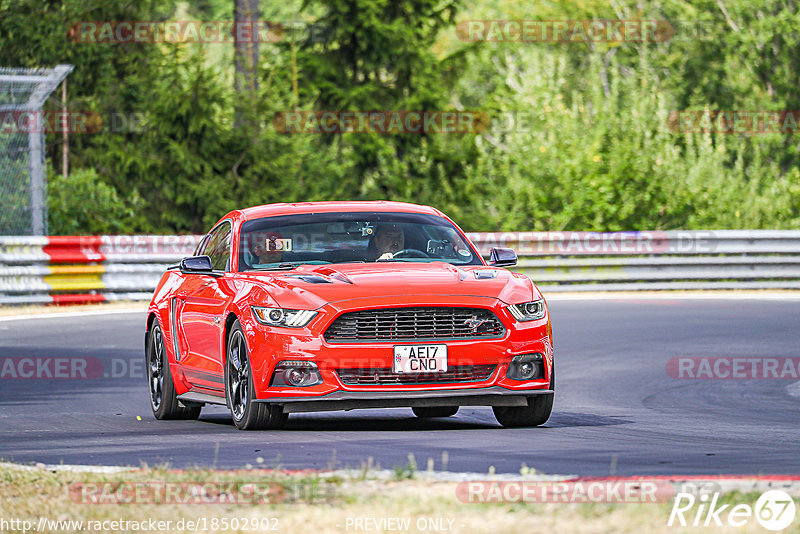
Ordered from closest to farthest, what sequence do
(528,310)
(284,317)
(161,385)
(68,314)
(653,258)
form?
(284,317)
(528,310)
(161,385)
(68,314)
(653,258)

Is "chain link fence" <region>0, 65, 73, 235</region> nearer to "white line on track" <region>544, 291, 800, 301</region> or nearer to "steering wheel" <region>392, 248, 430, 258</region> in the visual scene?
"white line on track" <region>544, 291, 800, 301</region>

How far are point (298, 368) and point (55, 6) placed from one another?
30.9m

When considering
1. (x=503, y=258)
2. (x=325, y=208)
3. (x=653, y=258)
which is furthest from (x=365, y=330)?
(x=653, y=258)

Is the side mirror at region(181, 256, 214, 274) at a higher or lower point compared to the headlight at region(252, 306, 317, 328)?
higher

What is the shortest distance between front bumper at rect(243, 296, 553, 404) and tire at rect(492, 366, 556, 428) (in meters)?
0.39

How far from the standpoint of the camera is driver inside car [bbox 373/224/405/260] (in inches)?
428

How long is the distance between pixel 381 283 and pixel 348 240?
4.01 ft

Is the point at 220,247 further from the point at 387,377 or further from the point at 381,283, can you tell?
the point at 387,377

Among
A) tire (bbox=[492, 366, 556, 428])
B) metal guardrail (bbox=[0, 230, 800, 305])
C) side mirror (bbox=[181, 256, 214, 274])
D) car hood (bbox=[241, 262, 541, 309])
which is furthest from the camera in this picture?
metal guardrail (bbox=[0, 230, 800, 305])

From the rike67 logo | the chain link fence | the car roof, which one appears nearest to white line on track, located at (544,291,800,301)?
the chain link fence

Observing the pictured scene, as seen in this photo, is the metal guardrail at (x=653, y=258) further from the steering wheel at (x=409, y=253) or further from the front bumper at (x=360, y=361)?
the front bumper at (x=360, y=361)

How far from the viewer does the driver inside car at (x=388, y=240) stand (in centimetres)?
1088

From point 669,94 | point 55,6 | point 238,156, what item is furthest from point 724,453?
point 669,94

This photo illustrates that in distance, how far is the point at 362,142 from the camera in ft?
119
